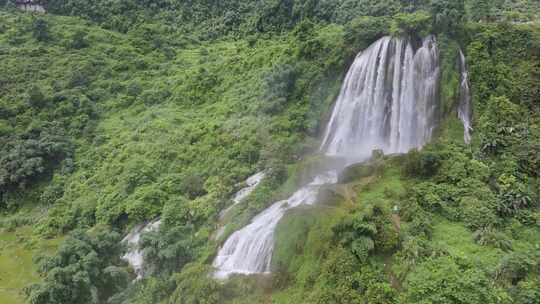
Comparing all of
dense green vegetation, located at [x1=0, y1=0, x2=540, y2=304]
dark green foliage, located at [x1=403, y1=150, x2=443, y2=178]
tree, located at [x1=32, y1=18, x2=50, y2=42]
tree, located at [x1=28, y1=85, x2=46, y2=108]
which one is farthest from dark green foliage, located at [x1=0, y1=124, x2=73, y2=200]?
dark green foliage, located at [x1=403, y1=150, x2=443, y2=178]

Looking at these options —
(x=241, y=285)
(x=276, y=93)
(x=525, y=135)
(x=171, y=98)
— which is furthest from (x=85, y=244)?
(x=525, y=135)

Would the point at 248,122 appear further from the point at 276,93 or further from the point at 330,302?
the point at 330,302

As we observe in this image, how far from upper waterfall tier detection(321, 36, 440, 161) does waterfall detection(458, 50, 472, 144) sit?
0.99m

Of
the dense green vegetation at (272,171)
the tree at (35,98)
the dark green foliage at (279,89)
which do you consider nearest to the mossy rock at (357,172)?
the dense green vegetation at (272,171)

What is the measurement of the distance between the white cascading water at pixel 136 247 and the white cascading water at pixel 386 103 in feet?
23.0

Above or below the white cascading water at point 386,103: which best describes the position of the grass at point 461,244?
below

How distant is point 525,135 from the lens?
14773 mm

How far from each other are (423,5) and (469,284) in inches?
909

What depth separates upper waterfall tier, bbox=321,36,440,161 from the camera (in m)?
17.4

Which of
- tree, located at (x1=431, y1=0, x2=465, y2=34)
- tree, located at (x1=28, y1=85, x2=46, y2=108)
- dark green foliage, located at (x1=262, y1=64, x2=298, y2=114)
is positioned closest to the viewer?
tree, located at (x1=431, y1=0, x2=465, y2=34)

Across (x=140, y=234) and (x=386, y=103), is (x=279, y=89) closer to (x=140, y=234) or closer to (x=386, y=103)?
(x=386, y=103)

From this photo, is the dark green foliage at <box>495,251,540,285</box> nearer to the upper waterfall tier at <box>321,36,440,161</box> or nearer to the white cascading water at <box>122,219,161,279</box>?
the upper waterfall tier at <box>321,36,440,161</box>

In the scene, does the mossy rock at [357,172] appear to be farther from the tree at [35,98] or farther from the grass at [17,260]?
the tree at [35,98]

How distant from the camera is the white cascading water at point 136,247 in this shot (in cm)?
1543
